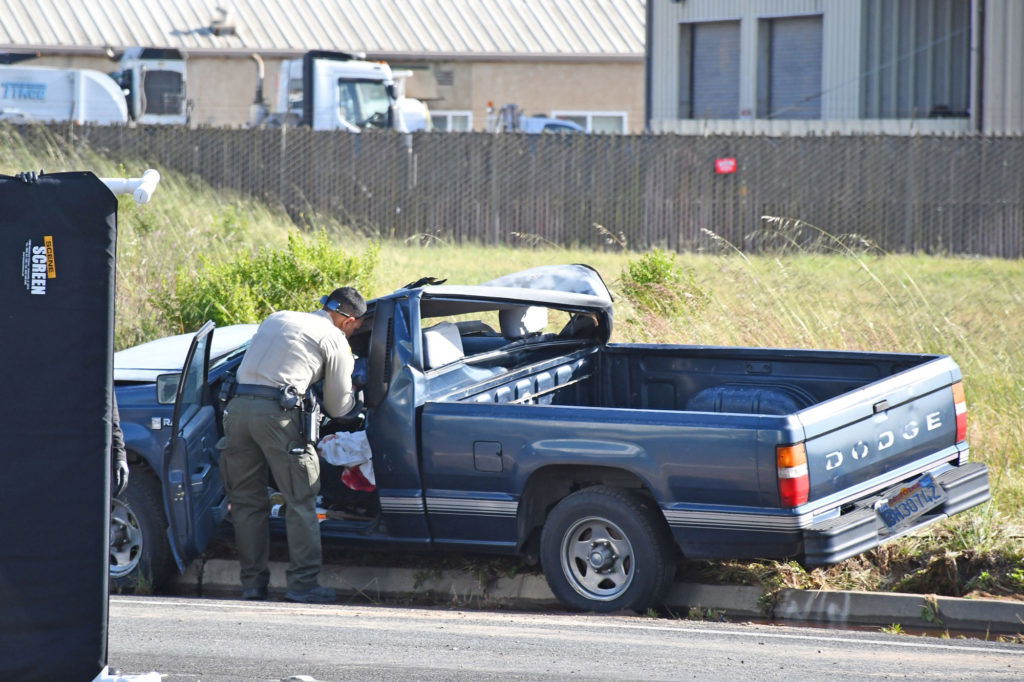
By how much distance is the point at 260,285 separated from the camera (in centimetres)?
1333

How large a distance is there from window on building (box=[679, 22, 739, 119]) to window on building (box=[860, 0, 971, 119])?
9.85ft

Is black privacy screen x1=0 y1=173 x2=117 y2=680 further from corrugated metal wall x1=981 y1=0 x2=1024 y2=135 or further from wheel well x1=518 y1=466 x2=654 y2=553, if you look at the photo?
corrugated metal wall x1=981 y1=0 x2=1024 y2=135

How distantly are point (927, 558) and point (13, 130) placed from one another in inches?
705

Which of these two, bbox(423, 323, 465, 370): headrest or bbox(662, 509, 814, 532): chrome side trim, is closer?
bbox(662, 509, 814, 532): chrome side trim

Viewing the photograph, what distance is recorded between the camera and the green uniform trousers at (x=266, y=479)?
7379 millimetres

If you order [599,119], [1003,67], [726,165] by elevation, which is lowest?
[726,165]

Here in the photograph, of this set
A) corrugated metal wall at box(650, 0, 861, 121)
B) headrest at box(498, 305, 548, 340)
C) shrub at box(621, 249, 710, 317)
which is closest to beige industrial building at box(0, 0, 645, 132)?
corrugated metal wall at box(650, 0, 861, 121)

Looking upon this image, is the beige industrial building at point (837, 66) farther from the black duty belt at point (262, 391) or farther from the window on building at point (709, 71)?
the black duty belt at point (262, 391)

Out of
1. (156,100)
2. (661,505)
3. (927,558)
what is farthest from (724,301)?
(156,100)

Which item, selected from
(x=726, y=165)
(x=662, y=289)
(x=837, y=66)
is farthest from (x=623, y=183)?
(x=662, y=289)

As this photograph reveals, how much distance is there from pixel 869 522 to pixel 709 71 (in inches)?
928

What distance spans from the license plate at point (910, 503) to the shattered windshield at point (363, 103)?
23.4 m

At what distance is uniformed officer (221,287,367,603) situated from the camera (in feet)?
24.2

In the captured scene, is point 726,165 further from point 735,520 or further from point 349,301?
point 735,520
